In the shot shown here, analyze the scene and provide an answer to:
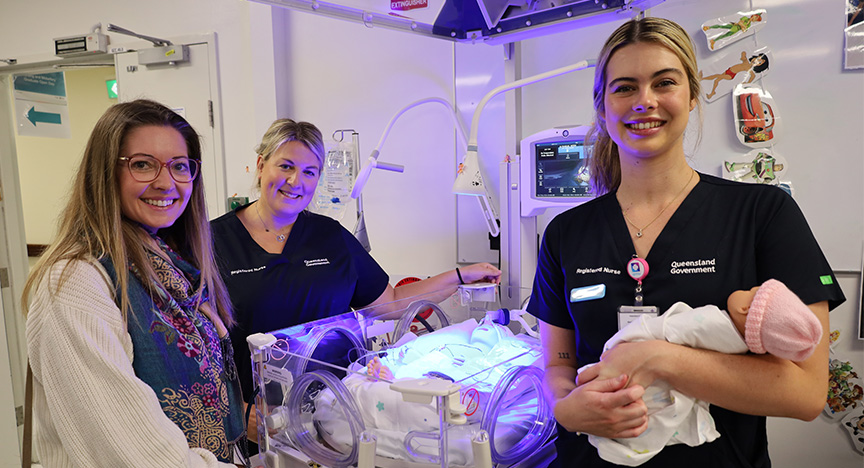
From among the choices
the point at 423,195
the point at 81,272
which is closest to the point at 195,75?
the point at 423,195

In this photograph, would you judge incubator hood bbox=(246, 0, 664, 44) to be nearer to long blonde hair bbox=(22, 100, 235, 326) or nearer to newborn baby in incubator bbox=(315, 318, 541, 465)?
long blonde hair bbox=(22, 100, 235, 326)

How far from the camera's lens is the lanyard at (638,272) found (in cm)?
109

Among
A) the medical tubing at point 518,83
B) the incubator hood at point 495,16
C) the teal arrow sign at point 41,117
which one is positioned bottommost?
the medical tubing at point 518,83

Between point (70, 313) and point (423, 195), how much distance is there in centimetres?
211

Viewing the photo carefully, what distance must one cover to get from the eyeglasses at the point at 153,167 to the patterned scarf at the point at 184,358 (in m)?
0.16

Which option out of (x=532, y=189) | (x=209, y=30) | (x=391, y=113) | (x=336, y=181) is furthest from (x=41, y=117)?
(x=532, y=189)

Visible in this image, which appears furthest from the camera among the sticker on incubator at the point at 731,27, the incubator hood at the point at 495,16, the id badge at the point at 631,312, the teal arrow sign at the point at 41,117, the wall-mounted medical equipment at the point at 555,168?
the teal arrow sign at the point at 41,117

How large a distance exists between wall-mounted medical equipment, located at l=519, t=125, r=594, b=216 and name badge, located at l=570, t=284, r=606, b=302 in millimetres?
920

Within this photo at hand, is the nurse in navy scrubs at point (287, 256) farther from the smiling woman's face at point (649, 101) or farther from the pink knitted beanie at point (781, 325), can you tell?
the pink knitted beanie at point (781, 325)

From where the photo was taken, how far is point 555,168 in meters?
2.03

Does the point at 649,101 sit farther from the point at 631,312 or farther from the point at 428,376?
the point at 428,376

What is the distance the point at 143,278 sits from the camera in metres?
1.18

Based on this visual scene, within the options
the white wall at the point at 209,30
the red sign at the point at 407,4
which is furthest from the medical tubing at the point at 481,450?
the white wall at the point at 209,30

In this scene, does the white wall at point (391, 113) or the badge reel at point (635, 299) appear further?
the white wall at point (391, 113)
